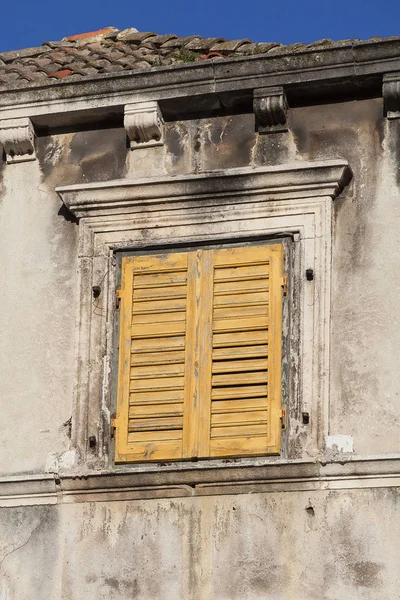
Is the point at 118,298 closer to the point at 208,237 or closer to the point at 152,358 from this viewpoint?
the point at 152,358

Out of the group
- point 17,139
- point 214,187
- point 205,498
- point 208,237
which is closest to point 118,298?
point 208,237

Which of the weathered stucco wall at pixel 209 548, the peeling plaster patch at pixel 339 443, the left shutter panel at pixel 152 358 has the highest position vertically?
the left shutter panel at pixel 152 358

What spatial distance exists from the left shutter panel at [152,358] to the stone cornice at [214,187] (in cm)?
47

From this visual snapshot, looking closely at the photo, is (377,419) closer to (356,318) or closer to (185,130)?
(356,318)

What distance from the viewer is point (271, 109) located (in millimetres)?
13266

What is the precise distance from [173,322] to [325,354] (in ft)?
3.88

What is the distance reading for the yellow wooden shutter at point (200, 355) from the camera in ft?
41.1

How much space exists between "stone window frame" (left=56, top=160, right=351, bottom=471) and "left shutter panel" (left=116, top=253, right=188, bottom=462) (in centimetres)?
11

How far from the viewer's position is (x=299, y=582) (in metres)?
11.9

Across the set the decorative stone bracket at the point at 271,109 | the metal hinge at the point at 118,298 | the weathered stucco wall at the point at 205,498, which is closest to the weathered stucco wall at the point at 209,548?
the weathered stucco wall at the point at 205,498

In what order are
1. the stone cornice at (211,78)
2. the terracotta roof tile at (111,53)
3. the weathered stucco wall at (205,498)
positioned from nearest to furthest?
the weathered stucco wall at (205,498) → the stone cornice at (211,78) → the terracotta roof tile at (111,53)

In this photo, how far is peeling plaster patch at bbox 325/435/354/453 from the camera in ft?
40.1

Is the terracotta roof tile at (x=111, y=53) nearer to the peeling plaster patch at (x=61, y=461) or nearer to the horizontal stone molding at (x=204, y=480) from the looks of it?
the peeling plaster patch at (x=61, y=461)

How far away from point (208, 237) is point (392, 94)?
1.71 m
